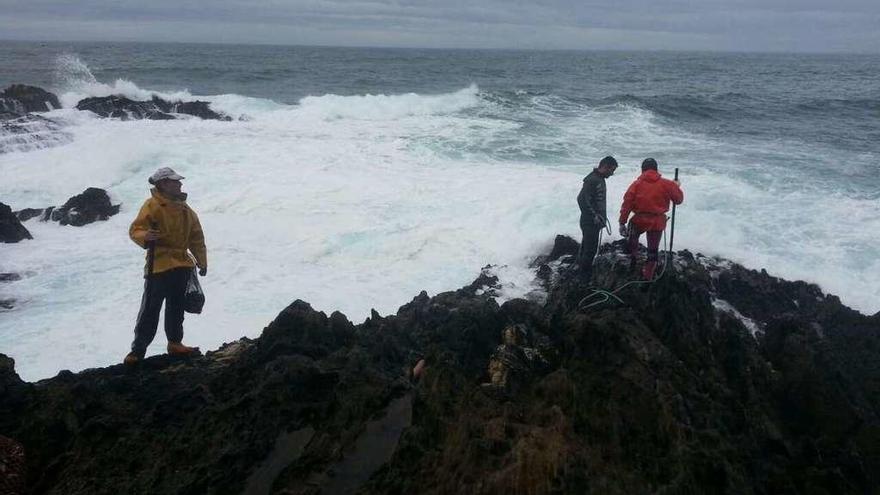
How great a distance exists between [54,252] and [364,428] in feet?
29.9

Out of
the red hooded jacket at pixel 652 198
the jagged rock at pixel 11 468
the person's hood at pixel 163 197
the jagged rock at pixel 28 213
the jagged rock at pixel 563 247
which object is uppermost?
the person's hood at pixel 163 197

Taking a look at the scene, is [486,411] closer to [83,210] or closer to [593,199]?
[593,199]

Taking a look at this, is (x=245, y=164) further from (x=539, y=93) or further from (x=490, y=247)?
(x=539, y=93)

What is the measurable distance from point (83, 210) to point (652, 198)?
35.3 feet

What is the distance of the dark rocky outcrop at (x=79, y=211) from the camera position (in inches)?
456

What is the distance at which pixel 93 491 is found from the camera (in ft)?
9.90

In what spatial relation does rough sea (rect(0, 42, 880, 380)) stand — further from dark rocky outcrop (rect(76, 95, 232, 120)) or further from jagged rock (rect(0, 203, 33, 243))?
dark rocky outcrop (rect(76, 95, 232, 120))

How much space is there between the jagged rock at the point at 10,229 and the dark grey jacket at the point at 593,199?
967cm

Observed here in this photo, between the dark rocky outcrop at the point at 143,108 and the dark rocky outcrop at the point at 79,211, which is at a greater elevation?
the dark rocky outcrop at the point at 143,108

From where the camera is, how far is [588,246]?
6.90m

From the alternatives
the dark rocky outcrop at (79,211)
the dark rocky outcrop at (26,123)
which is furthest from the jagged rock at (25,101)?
the dark rocky outcrop at (79,211)

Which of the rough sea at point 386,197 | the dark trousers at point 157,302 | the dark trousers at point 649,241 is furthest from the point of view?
the rough sea at point 386,197

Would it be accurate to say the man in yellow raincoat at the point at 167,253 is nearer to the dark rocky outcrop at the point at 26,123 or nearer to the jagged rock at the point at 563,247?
the jagged rock at the point at 563,247

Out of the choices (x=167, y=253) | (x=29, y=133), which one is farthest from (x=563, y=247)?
(x=29, y=133)
